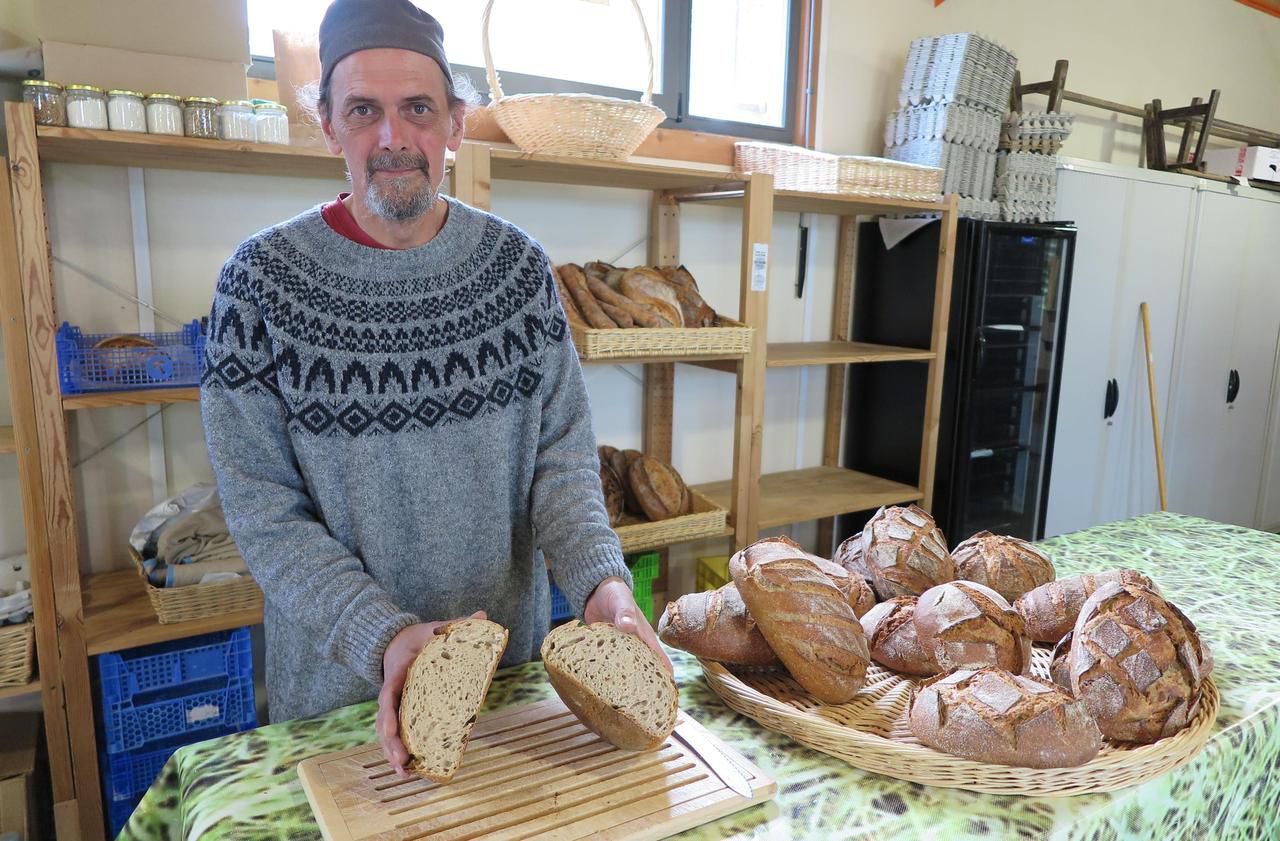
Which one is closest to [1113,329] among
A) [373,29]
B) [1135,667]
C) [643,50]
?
[643,50]

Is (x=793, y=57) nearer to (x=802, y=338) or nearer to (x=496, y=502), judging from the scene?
(x=802, y=338)

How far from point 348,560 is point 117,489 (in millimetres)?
1420

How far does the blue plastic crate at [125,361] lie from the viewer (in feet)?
5.87

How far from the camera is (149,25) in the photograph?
68.7 inches

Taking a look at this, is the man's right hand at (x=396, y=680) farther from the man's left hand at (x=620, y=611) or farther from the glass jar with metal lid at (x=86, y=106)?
the glass jar with metal lid at (x=86, y=106)

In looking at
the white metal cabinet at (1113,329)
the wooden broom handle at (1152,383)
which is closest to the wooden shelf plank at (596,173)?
the white metal cabinet at (1113,329)

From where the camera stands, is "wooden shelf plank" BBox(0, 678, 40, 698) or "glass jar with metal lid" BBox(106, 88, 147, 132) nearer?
"glass jar with metal lid" BBox(106, 88, 147, 132)

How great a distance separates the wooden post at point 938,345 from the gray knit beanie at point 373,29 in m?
2.16

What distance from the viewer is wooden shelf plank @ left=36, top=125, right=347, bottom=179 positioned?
5.54ft

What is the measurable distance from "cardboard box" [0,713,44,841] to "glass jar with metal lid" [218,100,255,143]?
145 centimetres

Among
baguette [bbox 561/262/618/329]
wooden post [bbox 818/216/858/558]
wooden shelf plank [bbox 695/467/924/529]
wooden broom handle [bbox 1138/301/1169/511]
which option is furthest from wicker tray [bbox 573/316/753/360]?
wooden broom handle [bbox 1138/301/1169/511]

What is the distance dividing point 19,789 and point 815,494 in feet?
7.65

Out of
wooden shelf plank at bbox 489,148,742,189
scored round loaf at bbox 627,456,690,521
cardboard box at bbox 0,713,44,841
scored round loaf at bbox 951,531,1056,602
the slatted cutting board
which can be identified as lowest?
cardboard box at bbox 0,713,44,841

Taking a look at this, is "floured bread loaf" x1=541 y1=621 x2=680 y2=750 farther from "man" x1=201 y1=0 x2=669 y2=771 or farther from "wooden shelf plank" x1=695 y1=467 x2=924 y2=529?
"wooden shelf plank" x1=695 y1=467 x2=924 y2=529
